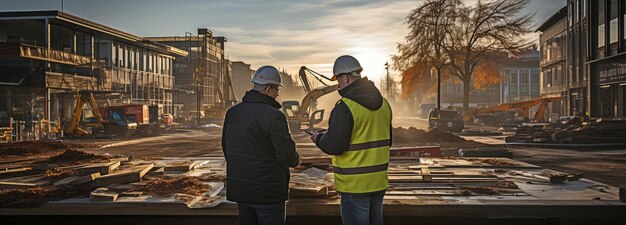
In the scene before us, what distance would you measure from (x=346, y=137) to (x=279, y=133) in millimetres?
591

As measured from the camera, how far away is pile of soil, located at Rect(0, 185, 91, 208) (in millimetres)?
7043

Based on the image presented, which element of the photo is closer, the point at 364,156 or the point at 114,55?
the point at 364,156

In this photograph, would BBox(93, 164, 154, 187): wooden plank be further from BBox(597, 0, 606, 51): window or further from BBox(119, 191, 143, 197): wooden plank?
BBox(597, 0, 606, 51): window

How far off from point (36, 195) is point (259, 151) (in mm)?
4281

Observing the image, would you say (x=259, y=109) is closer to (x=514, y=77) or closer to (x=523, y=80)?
(x=514, y=77)

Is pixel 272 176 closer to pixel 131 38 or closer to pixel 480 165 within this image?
pixel 480 165

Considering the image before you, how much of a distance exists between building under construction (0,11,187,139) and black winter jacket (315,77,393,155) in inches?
1327

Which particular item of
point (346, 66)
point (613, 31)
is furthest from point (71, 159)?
point (613, 31)

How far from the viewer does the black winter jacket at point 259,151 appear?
4.87 m

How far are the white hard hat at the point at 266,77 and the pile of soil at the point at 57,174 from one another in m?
6.13

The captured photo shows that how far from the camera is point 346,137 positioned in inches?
190

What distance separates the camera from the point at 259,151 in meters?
4.94

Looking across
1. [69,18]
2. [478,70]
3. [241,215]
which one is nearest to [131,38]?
[69,18]

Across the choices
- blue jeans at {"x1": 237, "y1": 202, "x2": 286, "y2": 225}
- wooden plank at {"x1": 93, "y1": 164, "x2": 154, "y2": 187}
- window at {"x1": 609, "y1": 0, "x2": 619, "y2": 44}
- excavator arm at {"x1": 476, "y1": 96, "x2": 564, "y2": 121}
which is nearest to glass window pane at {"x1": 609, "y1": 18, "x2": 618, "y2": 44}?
window at {"x1": 609, "y1": 0, "x2": 619, "y2": 44}
